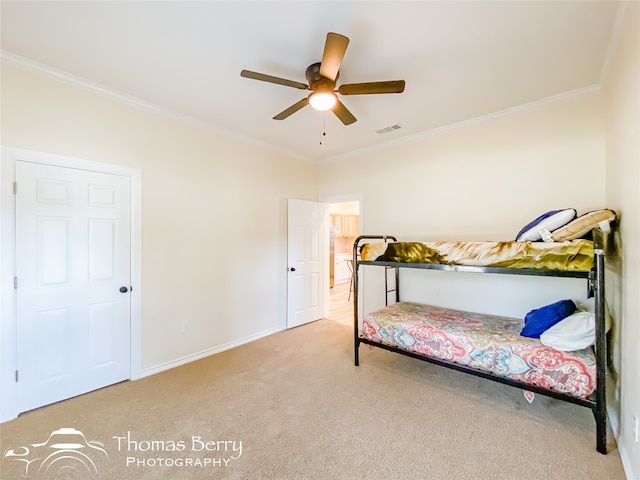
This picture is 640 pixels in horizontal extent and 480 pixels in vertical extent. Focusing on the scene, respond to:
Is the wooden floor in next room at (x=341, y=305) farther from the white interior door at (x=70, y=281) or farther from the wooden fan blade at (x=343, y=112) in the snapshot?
the wooden fan blade at (x=343, y=112)

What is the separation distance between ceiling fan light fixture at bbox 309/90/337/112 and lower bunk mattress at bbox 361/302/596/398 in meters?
2.09

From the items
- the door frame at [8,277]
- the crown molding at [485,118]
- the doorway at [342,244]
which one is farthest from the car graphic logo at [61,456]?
the doorway at [342,244]

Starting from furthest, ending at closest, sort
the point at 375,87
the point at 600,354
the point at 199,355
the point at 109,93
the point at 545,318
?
the point at 199,355, the point at 109,93, the point at 545,318, the point at 375,87, the point at 600,354

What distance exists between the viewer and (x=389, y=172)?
12.9 ft

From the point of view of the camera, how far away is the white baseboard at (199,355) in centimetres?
284

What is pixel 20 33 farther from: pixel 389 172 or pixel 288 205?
pixel 389 172

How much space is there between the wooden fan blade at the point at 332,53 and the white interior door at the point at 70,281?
7.14 ft

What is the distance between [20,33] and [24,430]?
110 inches

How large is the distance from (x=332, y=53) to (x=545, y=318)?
99.9 inches

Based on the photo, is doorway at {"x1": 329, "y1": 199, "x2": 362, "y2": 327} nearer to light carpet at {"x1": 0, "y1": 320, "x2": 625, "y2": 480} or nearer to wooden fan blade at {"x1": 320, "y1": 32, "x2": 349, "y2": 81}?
light carpet at {"x1": 0, "y1": 320, "x2": 625, "y2": 480}

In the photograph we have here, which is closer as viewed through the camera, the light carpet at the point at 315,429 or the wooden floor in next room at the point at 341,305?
the light carpet at the point at 315,429

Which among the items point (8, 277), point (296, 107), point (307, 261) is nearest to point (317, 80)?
point (296, 107)

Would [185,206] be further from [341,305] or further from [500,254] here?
[341,305]

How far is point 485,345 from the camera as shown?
87.6 inches
